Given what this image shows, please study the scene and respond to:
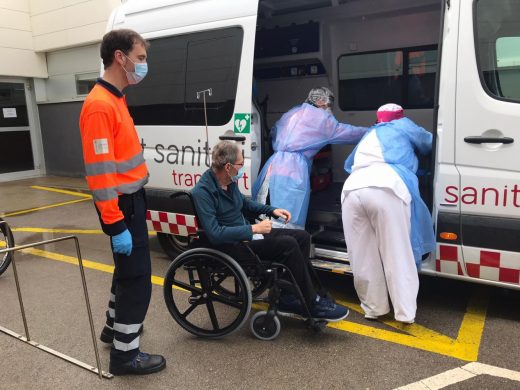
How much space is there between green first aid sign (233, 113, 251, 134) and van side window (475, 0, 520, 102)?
1.56 meters

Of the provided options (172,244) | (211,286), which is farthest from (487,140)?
(172,244)

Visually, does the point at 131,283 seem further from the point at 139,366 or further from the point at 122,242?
the point at 139,366

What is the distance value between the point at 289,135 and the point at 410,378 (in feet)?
6.38

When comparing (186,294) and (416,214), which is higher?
(416,214)

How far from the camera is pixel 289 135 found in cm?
370

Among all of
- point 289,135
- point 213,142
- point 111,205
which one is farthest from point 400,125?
point 111,205

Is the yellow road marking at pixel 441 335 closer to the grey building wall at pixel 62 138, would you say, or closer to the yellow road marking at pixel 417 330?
the yellow road marking at pixel 417 330

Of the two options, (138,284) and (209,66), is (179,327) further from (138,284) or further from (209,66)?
(209,66)

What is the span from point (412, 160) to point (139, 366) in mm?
2067

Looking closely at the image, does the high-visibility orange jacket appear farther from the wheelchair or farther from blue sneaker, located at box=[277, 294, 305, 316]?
blue sneaker, located at box=[277, 294, 305, 316]

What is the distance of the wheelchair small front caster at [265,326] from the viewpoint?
9.53 feet

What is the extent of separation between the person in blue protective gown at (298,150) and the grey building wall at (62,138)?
7.72m

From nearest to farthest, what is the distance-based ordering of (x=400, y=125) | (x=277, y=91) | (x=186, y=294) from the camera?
(x=400, y=125) → (x=186, y=294) → (x=277, y=91)

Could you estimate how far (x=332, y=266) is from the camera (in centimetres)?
334
